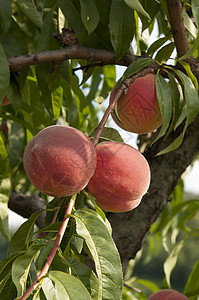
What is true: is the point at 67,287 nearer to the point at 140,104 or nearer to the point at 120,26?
the point at 140,104

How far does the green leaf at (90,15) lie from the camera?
2.54 ft

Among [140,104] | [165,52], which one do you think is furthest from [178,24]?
[140,104]

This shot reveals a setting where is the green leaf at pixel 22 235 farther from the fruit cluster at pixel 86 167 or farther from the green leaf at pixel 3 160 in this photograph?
the green leaf at pixel 3 160

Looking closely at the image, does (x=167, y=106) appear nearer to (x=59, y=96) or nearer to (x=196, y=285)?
(x=59, y=96)

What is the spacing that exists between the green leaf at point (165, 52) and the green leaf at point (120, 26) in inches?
3.0

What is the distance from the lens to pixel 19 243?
69 centimetres

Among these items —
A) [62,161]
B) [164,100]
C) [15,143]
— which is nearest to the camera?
[62,161]

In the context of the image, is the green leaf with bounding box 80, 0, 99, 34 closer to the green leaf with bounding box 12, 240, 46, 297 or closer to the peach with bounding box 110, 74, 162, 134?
the peach with bounding box 110, 74, 162, 134

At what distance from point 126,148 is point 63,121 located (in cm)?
66

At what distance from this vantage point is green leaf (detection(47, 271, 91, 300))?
484mm

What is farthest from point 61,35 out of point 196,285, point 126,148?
point 196,285

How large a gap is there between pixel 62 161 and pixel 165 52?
0.36 m

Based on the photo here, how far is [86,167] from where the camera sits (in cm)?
60

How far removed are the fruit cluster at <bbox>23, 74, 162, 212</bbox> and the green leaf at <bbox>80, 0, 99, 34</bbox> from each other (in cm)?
15
